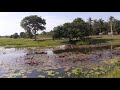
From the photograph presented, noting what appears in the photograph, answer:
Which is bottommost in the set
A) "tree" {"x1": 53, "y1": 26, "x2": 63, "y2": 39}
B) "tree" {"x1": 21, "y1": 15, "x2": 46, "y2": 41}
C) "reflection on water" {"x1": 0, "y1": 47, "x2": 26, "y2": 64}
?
"reflection on water" {"x1": 0, "y1": 47, "x2": 26, "y2": 64}

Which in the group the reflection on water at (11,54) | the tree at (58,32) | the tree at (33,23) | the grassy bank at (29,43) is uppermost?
the tree at (33,23)

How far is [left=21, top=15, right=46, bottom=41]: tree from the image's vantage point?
4.34 m

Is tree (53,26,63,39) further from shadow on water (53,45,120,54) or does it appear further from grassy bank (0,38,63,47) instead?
shadow on water (53,45,120,54)

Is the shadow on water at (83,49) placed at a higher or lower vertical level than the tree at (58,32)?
lower

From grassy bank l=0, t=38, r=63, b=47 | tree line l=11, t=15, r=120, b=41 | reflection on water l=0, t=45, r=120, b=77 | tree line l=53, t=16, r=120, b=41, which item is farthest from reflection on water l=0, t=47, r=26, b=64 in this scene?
tree line l=53, t=16, r=120, b=41

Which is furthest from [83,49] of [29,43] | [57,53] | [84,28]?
[29,43]

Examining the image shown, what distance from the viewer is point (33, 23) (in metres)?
4.48

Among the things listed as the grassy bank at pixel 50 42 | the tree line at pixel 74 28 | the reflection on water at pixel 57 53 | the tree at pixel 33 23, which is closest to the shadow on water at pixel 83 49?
the reflection on water at pixel 57 53

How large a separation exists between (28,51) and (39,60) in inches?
11.6

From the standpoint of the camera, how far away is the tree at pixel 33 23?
434 cm

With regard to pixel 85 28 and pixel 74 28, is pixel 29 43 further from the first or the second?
pixel 85 28

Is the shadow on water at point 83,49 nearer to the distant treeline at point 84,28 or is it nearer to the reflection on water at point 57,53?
the reflection on water at point 57,53
